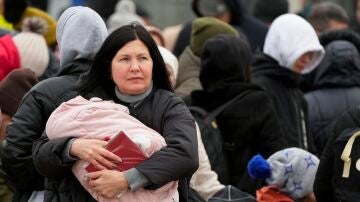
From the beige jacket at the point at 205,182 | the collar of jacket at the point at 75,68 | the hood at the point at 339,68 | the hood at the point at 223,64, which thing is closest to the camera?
the collar of jacket at the point at 75,68

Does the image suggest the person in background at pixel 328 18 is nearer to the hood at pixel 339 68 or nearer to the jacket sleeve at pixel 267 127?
the hood at pixel 339 68

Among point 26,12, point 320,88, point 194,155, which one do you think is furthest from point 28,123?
point 26,12

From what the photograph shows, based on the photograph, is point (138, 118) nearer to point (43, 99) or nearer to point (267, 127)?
point (43, 99)

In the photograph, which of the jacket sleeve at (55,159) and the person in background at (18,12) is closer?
the jacket sleeve at (55,159)

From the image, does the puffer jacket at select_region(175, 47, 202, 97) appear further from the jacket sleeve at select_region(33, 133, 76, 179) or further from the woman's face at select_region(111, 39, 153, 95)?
the jacket sleeve at select_region(33, 133, 76, 179)

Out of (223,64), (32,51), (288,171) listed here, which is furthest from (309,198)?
(32,51)

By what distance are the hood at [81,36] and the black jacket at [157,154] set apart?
0.60m

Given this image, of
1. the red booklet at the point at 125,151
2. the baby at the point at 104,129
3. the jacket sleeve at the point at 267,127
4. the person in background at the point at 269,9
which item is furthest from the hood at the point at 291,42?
the red booklet at the point at 125,151

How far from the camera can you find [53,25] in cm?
893

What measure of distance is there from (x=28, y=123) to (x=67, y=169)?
1.59 feet

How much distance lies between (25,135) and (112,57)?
60 cm

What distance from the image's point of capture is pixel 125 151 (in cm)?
485

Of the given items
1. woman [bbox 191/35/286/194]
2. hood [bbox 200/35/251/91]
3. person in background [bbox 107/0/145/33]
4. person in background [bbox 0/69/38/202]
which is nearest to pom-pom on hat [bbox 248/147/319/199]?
woman [bbox 191/35/286/194]

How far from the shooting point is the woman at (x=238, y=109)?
6.76 meters
